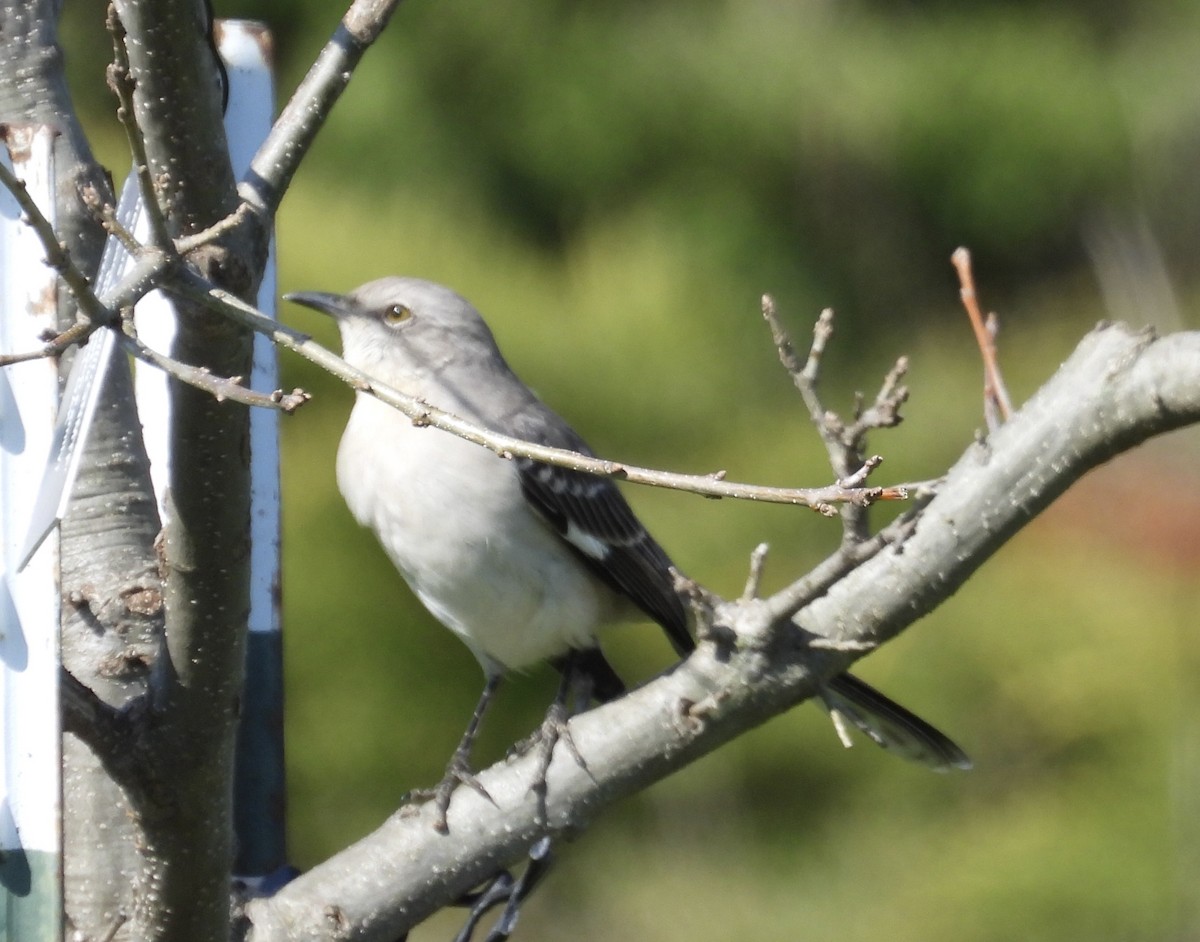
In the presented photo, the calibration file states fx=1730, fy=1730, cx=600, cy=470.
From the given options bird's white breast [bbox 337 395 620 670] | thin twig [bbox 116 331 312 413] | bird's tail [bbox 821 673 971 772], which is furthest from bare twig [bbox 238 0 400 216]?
bird's tail [bbox 821 673 971 772]

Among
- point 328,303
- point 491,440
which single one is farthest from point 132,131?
point 328,303

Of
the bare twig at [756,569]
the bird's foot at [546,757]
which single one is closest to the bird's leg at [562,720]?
the bird's foot at [546,757]

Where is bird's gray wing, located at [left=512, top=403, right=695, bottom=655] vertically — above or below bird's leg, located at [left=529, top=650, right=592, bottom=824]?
above

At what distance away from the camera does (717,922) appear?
16.8 feet

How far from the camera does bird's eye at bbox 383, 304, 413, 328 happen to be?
11.5 feet

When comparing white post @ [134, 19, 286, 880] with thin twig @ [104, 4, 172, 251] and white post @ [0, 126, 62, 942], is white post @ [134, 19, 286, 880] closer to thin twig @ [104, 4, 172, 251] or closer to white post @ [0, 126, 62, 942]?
Answer: white post @ [0, 126, 62, 942]

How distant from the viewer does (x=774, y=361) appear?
231 inches

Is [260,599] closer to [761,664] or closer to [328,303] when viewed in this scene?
[328,303]

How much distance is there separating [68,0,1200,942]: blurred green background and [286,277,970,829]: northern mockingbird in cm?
107

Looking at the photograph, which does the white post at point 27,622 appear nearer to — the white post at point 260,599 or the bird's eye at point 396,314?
the white post at point 260,599

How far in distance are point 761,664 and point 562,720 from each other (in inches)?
21.9

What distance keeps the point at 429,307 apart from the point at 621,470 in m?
2.09

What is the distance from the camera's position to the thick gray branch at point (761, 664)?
2.08m

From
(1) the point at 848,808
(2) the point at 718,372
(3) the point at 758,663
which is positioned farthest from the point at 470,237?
(3) the point at 758,663
